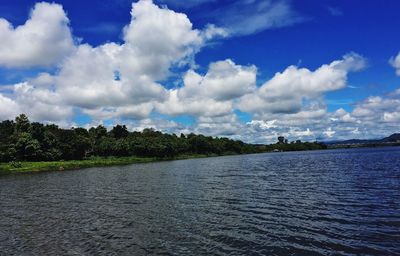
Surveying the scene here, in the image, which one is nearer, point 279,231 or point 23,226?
point 279,231

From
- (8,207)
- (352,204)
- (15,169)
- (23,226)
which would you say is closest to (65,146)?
(15,169)

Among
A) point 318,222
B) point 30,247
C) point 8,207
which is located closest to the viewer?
point 30,247

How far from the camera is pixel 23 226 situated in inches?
1411

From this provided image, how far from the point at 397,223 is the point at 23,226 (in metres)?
34.7

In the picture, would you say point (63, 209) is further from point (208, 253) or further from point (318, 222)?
point (318, 222)

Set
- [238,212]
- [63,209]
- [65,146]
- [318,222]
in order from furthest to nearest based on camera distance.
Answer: [65,146] < [63,209] < [238,212] < [318,222]

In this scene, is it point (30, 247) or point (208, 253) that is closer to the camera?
point (208, 253)

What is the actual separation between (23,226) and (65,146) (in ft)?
468

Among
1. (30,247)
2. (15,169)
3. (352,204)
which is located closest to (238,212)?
(352,204)

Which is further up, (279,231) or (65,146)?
(65,146)

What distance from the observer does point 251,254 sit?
80.7 ft

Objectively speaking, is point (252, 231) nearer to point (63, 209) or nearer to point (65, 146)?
point (63, 209)

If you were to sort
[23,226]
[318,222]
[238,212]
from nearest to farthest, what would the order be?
[318,222], [23,226], [238,212]

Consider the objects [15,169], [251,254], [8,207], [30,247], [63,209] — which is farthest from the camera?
[15,169]
